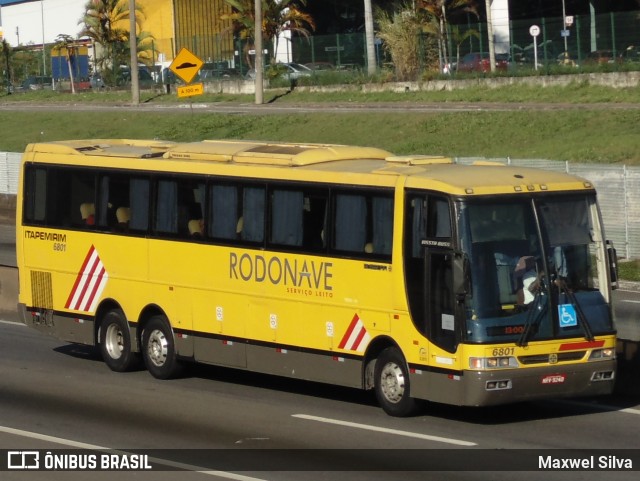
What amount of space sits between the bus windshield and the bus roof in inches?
8.9

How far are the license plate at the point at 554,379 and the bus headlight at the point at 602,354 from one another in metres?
0.44

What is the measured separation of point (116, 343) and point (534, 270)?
6720mm

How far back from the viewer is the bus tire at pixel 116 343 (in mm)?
17406

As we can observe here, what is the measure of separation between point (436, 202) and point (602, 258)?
74.0 inches

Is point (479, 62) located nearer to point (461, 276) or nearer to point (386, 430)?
point (461, 276)

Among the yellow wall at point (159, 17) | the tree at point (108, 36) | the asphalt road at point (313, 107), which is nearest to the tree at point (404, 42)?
the asphalt road at point (313, 107)

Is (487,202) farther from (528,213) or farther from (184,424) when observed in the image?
(184,424)

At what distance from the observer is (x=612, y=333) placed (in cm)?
1363

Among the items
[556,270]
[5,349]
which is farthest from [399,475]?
[5,349]

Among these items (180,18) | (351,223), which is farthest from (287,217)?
(180,18)

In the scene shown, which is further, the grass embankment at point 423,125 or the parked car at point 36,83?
the parked car at point 36,83

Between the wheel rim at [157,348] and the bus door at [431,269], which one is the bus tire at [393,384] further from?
the wheel rim at [157,348]

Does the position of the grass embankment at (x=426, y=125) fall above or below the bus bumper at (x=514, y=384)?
above

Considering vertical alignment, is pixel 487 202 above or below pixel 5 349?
above
